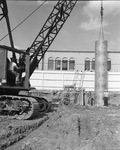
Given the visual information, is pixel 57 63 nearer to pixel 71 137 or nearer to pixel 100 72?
pixel 100 72

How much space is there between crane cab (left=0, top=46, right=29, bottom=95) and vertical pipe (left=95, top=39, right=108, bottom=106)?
12741 mm

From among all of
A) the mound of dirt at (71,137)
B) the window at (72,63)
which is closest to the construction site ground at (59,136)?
the mound of dirt at (71,137)

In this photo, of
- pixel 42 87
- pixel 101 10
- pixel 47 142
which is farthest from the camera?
pixel 42 87

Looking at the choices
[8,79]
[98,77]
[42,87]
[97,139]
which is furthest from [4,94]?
[42,87]

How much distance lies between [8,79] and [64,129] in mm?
3385

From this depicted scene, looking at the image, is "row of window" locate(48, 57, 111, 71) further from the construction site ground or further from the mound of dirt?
the construction site ground

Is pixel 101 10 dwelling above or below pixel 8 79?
above

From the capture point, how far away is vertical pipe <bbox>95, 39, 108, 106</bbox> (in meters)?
21.1

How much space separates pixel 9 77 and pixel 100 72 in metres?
13.8

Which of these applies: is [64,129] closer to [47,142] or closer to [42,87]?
[47,142]

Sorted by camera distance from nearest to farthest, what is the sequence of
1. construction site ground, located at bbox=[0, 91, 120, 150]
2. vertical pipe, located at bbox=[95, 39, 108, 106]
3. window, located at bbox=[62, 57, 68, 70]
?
construction site ground, located at bbox=[0, 91, 120, 150] < vertical pipe, located at bbox=[95, 39, 108, 106] < window, located at bbox=[62, 57, 68, 70]

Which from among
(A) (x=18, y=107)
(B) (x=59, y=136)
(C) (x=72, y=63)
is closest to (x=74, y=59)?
(C) (x=72, y=63)

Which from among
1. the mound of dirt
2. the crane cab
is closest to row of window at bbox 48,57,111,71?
the crane cab

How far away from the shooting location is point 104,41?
21.7 meters
